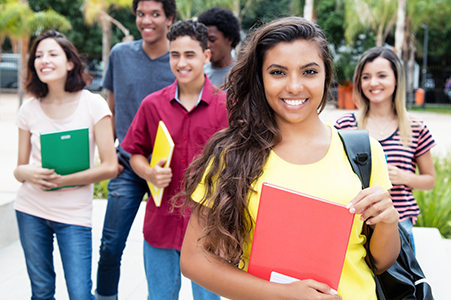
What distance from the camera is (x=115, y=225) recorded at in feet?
10.2

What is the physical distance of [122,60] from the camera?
10.7ft

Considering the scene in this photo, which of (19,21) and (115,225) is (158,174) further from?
(19,21)

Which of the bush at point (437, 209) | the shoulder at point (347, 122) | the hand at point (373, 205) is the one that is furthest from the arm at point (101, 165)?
the bush at point (437, 209)

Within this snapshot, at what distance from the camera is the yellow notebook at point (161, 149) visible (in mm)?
2314

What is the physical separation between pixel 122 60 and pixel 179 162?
3.91 ft

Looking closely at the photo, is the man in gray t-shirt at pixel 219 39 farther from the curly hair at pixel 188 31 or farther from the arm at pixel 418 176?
the arm at pixel 418 176

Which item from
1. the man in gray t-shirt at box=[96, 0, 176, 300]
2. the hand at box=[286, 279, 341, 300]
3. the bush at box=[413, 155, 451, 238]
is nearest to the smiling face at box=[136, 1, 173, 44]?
the man in gray t-shirt at box=[96, 0, 176, 300]

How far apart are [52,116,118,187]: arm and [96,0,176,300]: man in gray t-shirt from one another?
0.35 meters

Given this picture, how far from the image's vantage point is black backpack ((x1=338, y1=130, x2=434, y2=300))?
5.01 feet

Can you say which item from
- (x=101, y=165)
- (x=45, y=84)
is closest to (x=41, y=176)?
(x=101, y=165)

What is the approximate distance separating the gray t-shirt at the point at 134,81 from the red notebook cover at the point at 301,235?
2.09 metres

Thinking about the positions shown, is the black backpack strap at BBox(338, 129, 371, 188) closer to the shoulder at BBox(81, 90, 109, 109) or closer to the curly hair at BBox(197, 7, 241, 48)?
the shoulder at BBox(81, 90, 109, 109)

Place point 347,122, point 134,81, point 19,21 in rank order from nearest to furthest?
1. point 347,122
2. point 134,81
3. point 19,21

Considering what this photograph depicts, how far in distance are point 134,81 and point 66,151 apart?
0.83 meters
